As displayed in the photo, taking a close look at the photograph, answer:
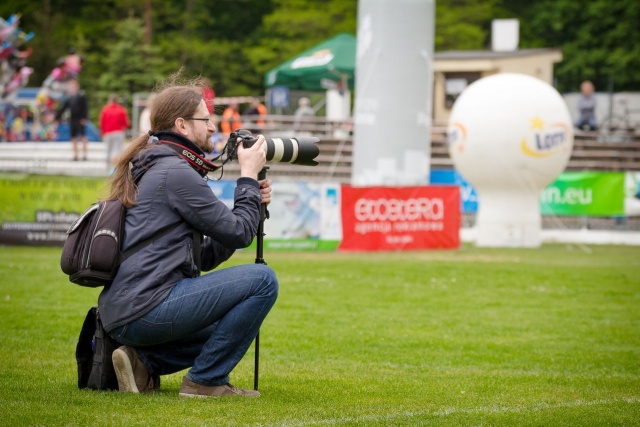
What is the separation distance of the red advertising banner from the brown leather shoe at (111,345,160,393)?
13.5m

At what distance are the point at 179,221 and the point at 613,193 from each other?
1947 centimetres

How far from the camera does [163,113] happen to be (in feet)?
21.3

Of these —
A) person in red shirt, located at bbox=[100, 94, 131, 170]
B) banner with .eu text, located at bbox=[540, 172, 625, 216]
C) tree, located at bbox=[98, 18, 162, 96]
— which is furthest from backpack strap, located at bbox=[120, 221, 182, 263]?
tree, located at bbox=[98, 18, 162, 96]

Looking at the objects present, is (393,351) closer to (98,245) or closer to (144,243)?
(144,243)

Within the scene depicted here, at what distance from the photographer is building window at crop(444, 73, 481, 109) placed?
37844 millimetres

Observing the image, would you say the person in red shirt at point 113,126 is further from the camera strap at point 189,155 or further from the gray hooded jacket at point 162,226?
the gray hooded jacket at point 162,226

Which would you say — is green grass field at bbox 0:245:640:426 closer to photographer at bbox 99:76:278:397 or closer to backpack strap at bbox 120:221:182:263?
photographer at bbox 99:76:278:397

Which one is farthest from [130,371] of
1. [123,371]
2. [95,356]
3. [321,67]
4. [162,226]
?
[321,67]

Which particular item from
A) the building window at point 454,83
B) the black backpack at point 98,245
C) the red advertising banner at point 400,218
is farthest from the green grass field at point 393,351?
the building window at point 454,83

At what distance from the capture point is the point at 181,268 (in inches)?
249

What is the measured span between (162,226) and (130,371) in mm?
981

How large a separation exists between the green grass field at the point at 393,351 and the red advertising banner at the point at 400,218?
2.33m

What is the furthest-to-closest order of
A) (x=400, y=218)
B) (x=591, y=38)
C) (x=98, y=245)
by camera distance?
1. (x=591, y=38)
2. (x=400, y=218)
3. (x=98, y=245)

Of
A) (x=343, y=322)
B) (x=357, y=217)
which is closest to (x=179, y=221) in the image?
(x=343, y=322)
